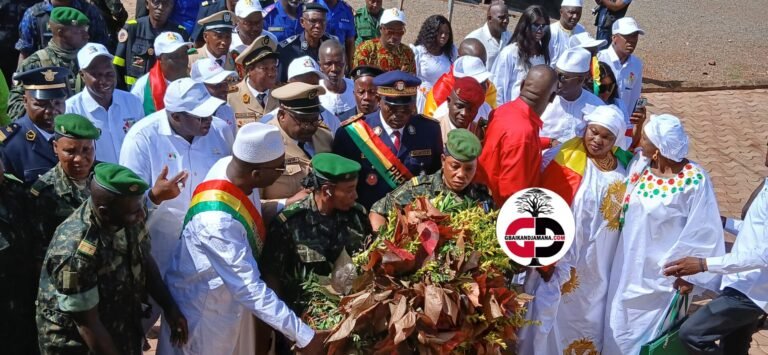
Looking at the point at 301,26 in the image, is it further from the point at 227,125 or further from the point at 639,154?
the point at 639,154

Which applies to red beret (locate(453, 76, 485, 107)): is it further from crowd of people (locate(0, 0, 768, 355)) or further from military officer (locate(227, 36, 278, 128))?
military officer (locate(227, 36, 278, 128))

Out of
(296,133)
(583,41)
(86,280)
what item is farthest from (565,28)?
(86,280)

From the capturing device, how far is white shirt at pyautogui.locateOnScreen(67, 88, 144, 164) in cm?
561

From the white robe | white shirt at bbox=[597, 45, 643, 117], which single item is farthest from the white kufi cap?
white shirt at bbox=[597, 45, 643, 117]

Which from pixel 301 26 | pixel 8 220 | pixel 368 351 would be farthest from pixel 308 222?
pixel 301 26

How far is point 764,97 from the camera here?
539 inches

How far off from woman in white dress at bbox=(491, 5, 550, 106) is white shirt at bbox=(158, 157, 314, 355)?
14.9 feet

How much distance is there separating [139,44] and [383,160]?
3.47 metres

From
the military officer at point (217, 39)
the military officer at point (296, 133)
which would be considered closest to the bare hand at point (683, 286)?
the military officer at point (296, 133)

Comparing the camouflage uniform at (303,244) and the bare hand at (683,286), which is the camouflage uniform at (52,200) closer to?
the camouflage uniform at (303,244)

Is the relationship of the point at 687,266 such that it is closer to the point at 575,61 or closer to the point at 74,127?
the point at 575,61

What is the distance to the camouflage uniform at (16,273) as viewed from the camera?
421 cm

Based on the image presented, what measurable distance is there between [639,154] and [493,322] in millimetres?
2085

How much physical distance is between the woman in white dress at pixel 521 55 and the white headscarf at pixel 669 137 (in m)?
3.20
